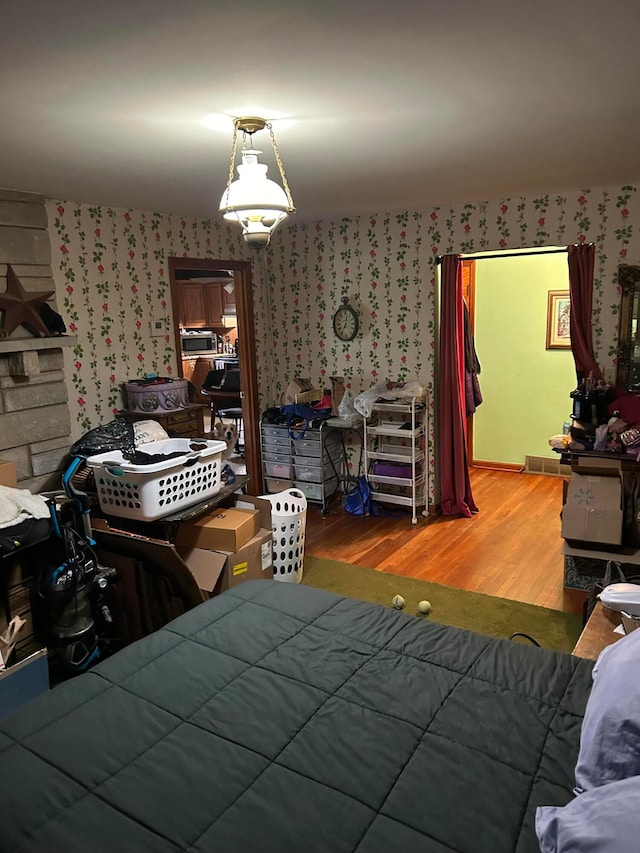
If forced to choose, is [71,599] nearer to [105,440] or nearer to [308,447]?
[105,440]

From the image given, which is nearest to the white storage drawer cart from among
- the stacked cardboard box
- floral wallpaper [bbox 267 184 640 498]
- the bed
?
floral wallpaper [bbox 267 184 640 498]

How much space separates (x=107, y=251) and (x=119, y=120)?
2128 mm

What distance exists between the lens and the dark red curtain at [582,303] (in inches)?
168

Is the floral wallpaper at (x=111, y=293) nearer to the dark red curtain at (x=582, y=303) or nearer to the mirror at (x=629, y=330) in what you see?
the dark red curtain at (x=582, y=303)

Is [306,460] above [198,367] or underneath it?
underneath

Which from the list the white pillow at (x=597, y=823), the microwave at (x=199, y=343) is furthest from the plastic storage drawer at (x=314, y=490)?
the microwave at (x=199, y=343)

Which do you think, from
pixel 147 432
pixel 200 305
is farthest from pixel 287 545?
pixel 200 305

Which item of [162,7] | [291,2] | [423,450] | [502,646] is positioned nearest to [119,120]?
[162,7]

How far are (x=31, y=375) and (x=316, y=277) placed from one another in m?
2.75

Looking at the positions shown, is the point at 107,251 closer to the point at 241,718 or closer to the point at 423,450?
the point at 423,450

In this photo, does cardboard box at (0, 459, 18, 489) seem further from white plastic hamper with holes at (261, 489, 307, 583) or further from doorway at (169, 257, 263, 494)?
doorway at (169, 257, 263, 494)

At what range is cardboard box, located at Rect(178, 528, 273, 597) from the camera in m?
3.36

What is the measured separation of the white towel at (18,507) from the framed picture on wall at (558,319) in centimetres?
486

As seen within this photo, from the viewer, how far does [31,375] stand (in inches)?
141
